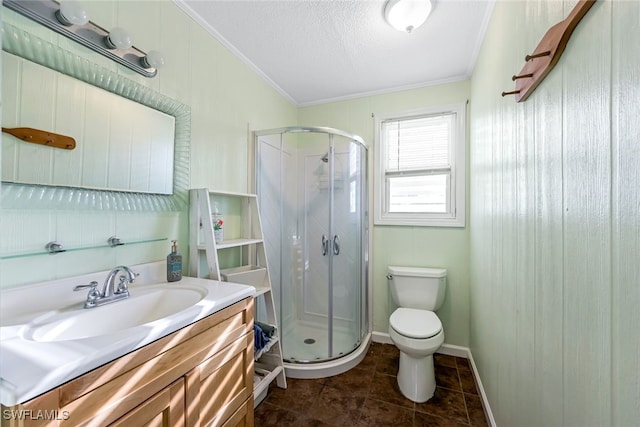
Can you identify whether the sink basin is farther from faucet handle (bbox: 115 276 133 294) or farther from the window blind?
the window blind

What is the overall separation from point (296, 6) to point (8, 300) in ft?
5.98

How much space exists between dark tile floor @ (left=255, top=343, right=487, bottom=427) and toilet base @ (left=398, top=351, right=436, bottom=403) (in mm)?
37

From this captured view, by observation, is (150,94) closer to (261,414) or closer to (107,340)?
(107,340)

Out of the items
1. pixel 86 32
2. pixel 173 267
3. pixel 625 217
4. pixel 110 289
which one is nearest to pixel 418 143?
pixel 625 217

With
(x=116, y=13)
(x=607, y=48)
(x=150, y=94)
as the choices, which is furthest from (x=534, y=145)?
(x=116, y=13)

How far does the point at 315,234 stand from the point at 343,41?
4.66 feet

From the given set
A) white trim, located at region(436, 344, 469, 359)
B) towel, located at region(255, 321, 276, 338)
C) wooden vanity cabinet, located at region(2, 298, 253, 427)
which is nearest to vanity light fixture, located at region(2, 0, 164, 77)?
wooden vanity cabinet, located at region(2, 298, 253, 427)

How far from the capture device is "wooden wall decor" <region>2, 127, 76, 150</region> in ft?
3.17

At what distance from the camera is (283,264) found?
7.46ft

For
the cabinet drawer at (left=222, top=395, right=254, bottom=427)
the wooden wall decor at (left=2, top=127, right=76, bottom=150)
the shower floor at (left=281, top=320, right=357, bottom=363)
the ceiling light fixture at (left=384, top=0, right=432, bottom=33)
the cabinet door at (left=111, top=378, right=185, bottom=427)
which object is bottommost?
the shower floor at (left=281, top=320, right=357, bottom=363)

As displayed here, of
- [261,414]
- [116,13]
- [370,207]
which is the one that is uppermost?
[116,13]

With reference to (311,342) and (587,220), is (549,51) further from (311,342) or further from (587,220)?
(311,342)

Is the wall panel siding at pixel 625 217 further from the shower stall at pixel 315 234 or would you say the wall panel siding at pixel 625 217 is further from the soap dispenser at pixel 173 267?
the shower stall at pixel 315 234

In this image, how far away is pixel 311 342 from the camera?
7.50ft
